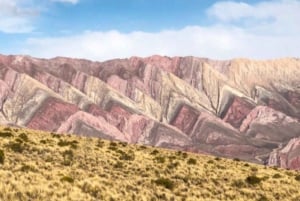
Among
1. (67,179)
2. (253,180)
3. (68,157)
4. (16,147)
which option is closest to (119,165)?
(68,157)

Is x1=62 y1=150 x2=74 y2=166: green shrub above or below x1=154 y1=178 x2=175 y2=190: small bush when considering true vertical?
above

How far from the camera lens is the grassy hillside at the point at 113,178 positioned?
21345 millimetres

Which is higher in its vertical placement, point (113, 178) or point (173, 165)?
point (113, 178)

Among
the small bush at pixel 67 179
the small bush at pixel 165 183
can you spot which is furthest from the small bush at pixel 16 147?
the small bush at pixel 165 183

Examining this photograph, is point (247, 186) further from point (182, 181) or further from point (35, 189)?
point (35, 189)

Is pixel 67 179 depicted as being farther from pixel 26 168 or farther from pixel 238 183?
pixel 238 183

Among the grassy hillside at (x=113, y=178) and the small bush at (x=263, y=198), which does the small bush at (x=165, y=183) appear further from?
the small bush at (x=263, y=198)

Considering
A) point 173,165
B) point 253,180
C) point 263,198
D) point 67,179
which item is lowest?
point 263,198

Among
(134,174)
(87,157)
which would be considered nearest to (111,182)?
(134,174)

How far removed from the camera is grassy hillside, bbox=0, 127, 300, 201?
70.0 ft

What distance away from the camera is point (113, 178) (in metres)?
27.4

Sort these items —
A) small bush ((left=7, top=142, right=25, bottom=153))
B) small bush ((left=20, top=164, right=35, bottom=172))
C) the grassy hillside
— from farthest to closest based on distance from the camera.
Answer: small bush ((left=7, top=142, right=25, bottom=153)) < small bush ((left=20, top=164, right=35, bottom=172)) < the grassy hillside

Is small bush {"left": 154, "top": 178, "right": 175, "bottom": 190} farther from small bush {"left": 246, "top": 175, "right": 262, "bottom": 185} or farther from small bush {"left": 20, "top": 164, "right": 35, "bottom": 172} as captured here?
small bush {"left": 246, "top": 175, "right": 262, "bottom": 185}

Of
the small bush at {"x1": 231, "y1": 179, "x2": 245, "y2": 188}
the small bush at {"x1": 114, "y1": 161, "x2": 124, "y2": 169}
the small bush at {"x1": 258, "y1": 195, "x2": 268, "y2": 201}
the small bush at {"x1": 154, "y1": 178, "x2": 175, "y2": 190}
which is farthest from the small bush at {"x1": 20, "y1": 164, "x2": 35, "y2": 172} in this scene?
the small bush at {"x1": 231, "y1": 179, "x2": 245, "y2": 188}
